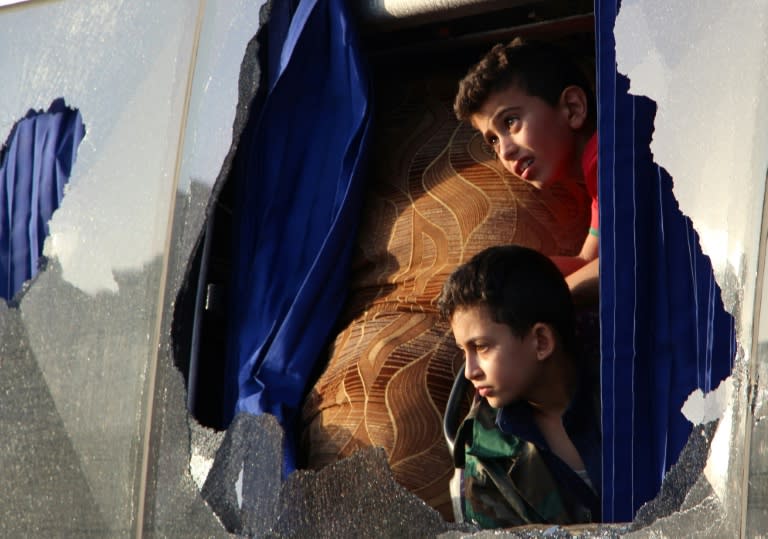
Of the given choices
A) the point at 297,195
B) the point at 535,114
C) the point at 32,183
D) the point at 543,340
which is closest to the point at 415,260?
the point at 297,195

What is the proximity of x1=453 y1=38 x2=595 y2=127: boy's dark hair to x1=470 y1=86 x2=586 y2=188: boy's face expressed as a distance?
0.7 inches

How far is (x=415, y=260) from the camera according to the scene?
341 centimetres

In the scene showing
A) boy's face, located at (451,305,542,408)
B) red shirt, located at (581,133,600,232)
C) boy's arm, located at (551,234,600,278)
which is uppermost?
red shirt, located at (581,133,600,232)

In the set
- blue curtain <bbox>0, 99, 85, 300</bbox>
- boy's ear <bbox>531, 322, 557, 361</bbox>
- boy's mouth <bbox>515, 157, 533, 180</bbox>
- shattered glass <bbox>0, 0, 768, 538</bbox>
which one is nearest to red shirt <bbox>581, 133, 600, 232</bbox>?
boy's mouth <bbox>515, 157, 533, 180</bbox>

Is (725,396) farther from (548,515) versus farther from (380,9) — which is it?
(380,9)

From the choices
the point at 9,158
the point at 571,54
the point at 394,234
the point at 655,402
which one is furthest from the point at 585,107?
the point at 9,158

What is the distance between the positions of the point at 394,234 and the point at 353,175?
17 centimetres

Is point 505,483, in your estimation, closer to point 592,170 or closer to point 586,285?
point 586,285

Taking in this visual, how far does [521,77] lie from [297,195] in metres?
0.62

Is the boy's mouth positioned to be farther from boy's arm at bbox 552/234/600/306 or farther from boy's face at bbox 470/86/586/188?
boy's arm at bbox 552/234/600/306

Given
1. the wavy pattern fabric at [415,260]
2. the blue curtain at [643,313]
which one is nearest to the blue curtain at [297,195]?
the wavy pattern fabric at [415,260]

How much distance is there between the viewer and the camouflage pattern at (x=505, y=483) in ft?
9.04

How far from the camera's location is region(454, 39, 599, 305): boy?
10.5 feet

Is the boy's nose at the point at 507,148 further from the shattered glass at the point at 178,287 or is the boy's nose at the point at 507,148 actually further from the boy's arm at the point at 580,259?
the shattered glass at the point at 178,287
